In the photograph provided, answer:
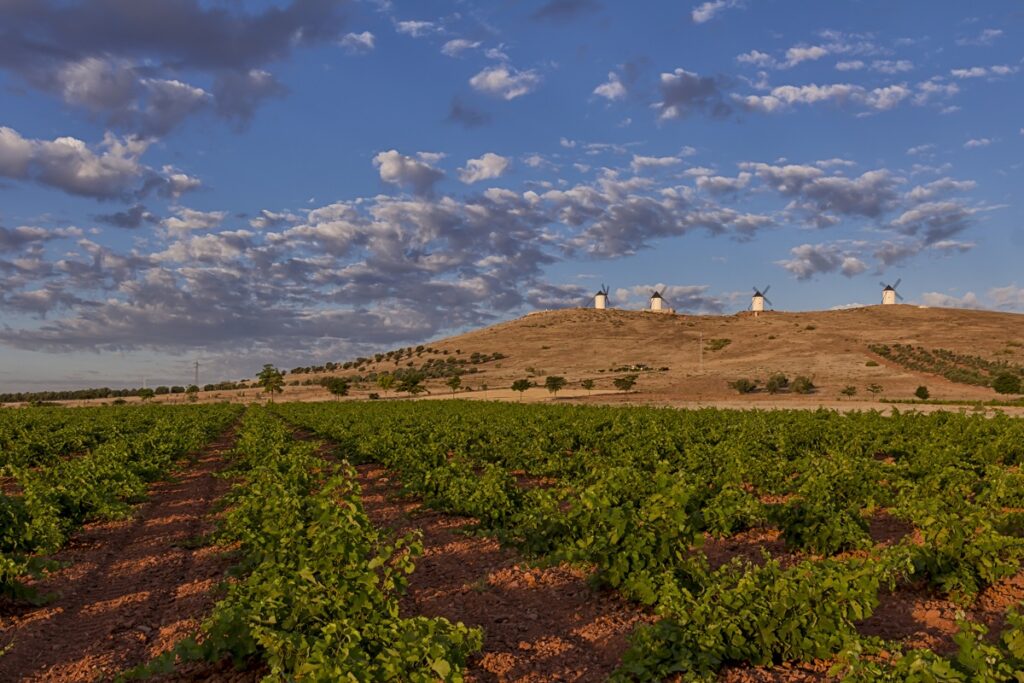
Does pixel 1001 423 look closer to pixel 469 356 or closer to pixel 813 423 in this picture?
pixel 813 423

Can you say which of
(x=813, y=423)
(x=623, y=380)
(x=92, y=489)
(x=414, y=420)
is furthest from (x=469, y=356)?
(x=92, y=489)

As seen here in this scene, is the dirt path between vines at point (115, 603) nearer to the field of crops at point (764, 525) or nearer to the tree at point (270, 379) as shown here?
the field of crops at point (764, 525)

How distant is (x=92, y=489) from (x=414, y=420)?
74.1ft

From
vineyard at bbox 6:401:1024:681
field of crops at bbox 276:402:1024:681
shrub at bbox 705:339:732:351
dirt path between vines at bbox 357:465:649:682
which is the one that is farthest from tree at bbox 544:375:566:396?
→ dirt path between vines at bbox 357:465:649:682

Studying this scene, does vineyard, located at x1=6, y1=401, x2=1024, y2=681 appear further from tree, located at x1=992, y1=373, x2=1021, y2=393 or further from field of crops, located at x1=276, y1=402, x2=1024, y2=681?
tree, located at x1=992, y1=373, x2=1021, y2=393

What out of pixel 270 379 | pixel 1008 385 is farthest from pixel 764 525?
pixel 270 379

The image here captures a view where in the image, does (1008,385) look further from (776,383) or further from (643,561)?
(643,561)

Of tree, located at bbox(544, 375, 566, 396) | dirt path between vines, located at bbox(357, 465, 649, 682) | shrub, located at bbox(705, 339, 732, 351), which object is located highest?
shrub, located at bbox(705, 339, 732, 351)

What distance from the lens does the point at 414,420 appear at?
120 ft

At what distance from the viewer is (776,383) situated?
8306cm

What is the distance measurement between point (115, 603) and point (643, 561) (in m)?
7.30

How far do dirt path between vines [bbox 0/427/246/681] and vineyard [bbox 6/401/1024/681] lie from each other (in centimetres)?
41

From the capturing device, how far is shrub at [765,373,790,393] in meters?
81.8

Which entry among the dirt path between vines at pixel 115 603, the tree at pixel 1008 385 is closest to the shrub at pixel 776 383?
the tree at pixel 1008 385
